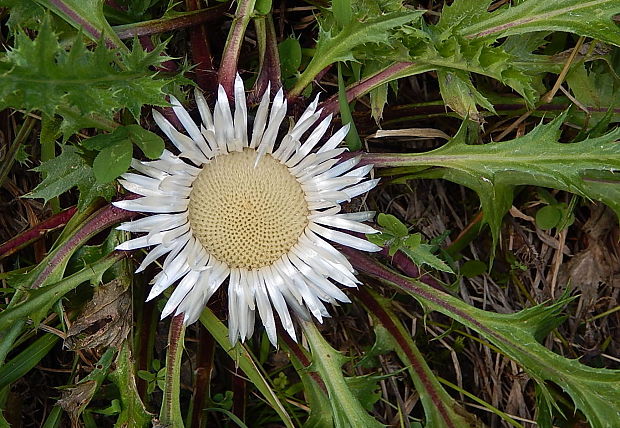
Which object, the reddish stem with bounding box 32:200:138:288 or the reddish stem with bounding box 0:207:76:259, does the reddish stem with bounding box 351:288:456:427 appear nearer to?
the reddish stem with bounding box 32:200:138:288

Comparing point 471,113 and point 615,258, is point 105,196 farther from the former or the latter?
point 615,258

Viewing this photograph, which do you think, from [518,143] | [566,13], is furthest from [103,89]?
[566,13]

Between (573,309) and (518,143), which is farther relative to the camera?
(573,309)

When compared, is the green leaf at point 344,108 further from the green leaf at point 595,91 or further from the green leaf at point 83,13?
the green leaf at point 595,91

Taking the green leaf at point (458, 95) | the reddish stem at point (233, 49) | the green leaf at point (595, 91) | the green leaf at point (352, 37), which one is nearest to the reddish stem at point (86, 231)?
the reddish stem at point (233, 49)

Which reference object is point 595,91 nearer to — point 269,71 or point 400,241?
point 400,241

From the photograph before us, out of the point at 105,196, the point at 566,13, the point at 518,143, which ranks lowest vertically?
the point at 518,143

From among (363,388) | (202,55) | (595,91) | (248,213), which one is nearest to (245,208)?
(248,213)
